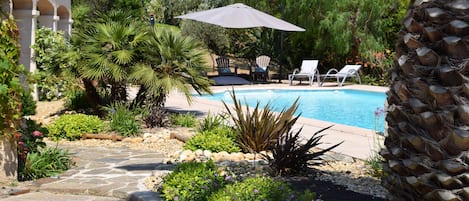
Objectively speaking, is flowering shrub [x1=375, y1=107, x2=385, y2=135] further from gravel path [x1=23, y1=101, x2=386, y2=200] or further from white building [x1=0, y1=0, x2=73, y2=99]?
white building [x1=0, y1=0, x2=73, y2=99]

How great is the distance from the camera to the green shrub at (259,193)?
165 inches

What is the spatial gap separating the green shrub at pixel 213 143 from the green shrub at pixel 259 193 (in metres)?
2.90

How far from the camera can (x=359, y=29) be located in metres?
22.9

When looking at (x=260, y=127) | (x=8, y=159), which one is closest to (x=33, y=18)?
(x=260, y=127)

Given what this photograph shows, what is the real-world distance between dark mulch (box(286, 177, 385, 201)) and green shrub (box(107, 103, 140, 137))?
4.07m

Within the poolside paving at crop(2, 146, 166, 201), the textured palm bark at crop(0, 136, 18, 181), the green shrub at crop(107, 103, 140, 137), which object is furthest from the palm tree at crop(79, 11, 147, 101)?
the textured palm bark at crop(0, 136, 18, 181)

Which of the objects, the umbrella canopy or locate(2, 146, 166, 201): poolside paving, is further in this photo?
the umbrella canopy

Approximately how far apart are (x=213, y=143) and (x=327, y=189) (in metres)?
2.53

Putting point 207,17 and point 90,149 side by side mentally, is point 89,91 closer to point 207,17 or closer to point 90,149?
point 90,149

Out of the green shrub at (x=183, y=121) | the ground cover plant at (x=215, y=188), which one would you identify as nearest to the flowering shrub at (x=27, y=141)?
the ground cover plant at (x=215, y=188)

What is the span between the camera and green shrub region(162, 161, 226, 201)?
463cm

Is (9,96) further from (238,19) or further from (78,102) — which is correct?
(238,19)

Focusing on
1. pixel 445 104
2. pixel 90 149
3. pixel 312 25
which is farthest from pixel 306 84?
pixel 445 104

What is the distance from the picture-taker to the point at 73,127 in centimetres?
890
